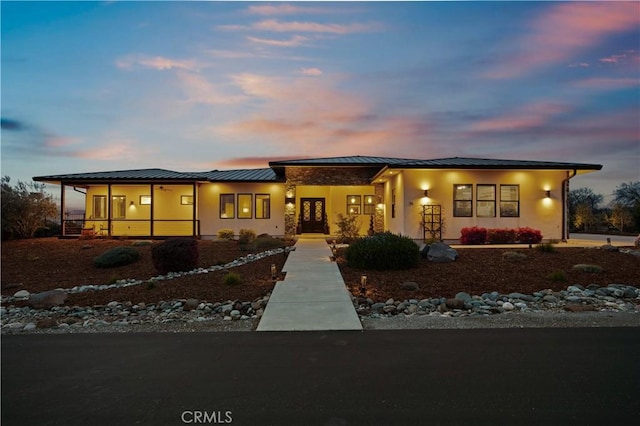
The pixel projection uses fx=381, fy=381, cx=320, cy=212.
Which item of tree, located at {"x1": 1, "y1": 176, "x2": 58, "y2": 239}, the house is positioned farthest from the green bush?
tree, located at {"x1": 1, "y1": 176, "x2": 58, "y2": 239}

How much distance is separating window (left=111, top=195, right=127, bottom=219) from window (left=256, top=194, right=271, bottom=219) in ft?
26.7

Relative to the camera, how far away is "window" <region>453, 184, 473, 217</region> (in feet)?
57.9

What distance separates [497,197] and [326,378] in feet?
53.5

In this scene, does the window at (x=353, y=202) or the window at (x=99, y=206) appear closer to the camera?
the window at (x=99, y=206)

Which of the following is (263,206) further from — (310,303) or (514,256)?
(310,303)

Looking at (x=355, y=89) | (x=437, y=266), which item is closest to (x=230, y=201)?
(x=355, y=89)

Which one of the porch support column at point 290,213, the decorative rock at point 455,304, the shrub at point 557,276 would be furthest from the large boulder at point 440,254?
the porch support column at point 290,213

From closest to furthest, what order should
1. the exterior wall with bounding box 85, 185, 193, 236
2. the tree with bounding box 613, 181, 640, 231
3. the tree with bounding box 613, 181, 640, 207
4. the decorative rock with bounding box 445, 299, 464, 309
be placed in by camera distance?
the decorative rock with bounding box 445, 299, 464, 309 → the exterior wall with bounding box 85, 185, 193, 236 → the tree with bounding box 613, 181, 640, 231 → the tree with bounding box 613, 181, 640, 207

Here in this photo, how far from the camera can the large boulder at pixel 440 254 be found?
37.7 feet

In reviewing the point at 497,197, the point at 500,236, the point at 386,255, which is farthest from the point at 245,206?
the point at 500,236

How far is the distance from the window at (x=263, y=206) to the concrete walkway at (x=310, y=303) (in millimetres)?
11151

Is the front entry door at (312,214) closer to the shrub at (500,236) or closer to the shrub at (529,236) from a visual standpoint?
the shrub at (500,236)

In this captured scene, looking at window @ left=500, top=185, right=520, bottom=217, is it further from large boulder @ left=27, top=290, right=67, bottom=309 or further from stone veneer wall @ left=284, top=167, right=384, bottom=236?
large boulder @ left=27, top=290, right=67, bottom=309

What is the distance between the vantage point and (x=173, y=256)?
1116 cm
